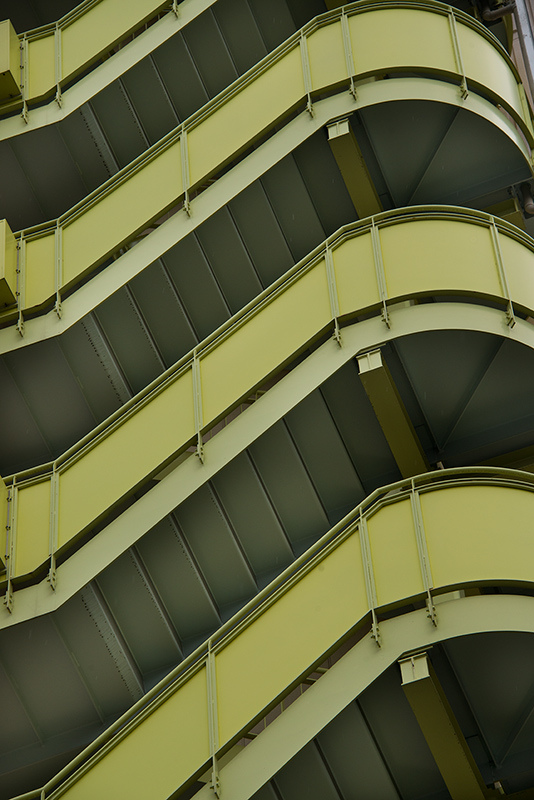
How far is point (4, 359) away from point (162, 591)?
3264mm

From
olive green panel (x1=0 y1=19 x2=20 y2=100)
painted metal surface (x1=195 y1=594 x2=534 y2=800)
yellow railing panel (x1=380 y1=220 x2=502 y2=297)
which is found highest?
olive green panel (x1=0 y1=19 x2=20 y2=100)

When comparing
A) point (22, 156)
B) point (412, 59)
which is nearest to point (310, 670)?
point (412, 59)

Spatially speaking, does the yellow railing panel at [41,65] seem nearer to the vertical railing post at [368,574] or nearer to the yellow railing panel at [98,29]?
the yellow railing panel at [98,29]

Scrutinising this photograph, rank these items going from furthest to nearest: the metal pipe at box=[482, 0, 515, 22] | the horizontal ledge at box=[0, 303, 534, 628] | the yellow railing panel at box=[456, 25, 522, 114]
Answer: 1. the metal pipe at box=[482, 0, 515, 22]
2. the yellow railing panel at box=[456, 25, 522, 114]
3. the horizontal ledge at box=[0, 303, 534, 628]

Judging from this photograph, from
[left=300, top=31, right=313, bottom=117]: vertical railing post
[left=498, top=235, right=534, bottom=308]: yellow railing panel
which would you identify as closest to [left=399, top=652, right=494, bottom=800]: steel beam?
[left=498, top=235, right=534, bottom=308]: yellow railing panel

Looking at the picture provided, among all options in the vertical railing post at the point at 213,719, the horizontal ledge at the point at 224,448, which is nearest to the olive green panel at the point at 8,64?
the horizontal ledge at the point at 224,448

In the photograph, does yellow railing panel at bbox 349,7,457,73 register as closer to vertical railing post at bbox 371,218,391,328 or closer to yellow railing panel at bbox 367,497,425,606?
vertical railing post at bbox 371,218,391,328

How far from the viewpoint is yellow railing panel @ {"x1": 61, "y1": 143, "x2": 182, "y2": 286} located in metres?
11.1

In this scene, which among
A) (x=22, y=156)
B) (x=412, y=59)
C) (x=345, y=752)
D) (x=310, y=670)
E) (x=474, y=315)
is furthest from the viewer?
(x=22, y=156)

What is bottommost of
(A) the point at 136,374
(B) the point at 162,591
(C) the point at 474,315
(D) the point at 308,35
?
(B) the point at 162,591

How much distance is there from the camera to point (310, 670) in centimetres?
830

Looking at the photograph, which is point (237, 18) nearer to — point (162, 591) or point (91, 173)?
point (91, 173)

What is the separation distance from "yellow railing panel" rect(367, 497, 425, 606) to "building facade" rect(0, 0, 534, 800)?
0.03m

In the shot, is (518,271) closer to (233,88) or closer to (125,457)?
(233,88)
